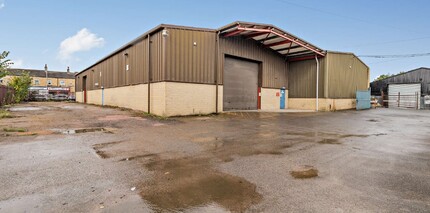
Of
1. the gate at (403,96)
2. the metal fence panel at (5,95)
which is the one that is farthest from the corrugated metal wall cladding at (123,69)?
the gate at (403,96)

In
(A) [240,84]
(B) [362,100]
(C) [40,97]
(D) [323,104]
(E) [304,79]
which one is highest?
(E) [304,79]

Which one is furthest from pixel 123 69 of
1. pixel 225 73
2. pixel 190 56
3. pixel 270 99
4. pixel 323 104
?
pixel 323 104

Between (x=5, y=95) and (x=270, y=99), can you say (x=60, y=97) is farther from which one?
(x=270, y=99)

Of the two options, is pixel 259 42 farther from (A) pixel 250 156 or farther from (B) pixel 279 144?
(A) pixel 250 156

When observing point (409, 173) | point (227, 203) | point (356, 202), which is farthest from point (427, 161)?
point (227, 203)

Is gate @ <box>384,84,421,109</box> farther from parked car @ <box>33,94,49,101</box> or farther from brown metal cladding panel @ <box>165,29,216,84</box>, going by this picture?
parked car @ <box>33,94,49,101</box>

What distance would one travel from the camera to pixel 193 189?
11.1 feet

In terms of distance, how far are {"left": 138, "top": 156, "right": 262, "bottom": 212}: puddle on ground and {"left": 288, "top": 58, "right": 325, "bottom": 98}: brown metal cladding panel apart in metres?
18.6

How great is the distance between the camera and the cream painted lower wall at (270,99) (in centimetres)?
1987

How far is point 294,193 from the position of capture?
3240 mm

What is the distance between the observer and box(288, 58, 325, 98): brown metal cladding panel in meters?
20.0

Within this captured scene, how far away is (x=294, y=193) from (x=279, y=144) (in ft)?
10.9

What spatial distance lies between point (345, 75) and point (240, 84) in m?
10.7

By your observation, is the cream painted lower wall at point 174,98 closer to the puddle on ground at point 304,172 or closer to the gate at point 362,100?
the puddle on ground at point 304,172
